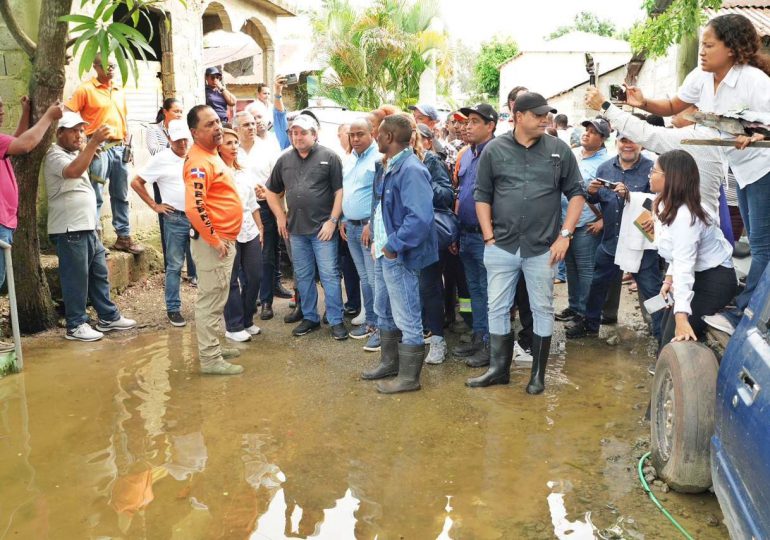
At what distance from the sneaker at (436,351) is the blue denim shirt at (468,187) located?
1.03 meters

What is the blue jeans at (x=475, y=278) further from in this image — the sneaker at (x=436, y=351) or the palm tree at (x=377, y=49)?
the palm tree at (x=377, y=49)

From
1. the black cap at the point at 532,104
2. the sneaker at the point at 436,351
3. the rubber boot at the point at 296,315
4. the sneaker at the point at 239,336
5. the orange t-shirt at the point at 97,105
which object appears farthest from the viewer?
the orange t-shirt at the point at 97,105

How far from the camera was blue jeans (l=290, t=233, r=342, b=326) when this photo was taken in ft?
21.6

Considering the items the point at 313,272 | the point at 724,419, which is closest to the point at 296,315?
the point at 313,272

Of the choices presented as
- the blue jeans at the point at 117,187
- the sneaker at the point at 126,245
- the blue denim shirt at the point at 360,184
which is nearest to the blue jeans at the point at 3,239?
the blue jeans at the point at 117,187

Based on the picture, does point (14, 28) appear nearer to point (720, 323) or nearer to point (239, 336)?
point (239, 336)

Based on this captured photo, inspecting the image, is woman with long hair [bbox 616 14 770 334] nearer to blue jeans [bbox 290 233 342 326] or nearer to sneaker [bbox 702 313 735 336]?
sneaker [bbox 702 313 735 336]

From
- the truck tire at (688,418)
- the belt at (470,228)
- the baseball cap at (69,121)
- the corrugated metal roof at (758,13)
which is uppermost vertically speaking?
the corrugated metal roof at (758,13)

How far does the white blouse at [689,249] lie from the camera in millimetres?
3811

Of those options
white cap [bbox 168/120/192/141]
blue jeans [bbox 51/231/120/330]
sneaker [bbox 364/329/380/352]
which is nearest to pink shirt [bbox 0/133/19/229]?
blue jeans [bbox 51/231/120/330]

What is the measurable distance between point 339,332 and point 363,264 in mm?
688

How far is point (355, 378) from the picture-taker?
5461 millimetres

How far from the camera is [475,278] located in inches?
234

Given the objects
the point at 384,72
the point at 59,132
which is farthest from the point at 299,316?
the point at 384,72
